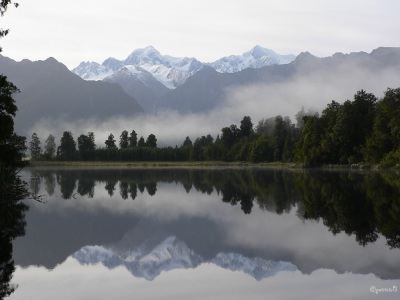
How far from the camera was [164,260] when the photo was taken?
19.5 meters

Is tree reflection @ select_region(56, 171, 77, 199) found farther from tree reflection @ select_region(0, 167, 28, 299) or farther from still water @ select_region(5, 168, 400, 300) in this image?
still water @ select_region(5, 168, 400, 300)

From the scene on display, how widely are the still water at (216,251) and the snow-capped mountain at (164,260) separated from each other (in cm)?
4

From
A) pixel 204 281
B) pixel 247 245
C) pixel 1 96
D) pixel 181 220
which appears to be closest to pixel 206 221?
pixel 181 220

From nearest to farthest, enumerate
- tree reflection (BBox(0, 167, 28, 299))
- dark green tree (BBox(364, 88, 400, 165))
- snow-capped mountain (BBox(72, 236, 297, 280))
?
tree reflection (BBox(0, 167, 28, 299))
snow-capped mountain (BBox(72, 236, 297, 280))
dark green tree (BBox(364, 88, 400, 165))

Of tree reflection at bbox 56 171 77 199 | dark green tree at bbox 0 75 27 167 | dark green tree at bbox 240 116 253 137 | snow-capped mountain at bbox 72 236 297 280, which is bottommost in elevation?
tree reflection at bbox 56 171 77 199

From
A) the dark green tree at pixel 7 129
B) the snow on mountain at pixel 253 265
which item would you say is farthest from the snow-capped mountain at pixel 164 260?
the dark green tree at pixel 7 129

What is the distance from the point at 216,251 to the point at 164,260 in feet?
8.25

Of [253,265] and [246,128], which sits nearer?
[253,265]

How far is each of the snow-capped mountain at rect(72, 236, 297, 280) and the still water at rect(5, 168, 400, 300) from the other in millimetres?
38

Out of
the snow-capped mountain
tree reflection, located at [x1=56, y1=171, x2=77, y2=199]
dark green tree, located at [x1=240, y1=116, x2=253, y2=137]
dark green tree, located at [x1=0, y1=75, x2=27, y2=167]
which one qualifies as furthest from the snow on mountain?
dark green tree, located at [x1=240, y1=116, x2=253, y2=137]

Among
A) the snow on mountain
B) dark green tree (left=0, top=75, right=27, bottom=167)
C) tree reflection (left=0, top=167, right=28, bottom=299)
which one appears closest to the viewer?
tree reflection (left=0, top=167, right=28, bottom=299)

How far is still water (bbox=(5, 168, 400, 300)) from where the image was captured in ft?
49.4

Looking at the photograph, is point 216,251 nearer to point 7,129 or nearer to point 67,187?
point 7,129

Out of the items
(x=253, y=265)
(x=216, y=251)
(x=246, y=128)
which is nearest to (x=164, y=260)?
(x=216, y=251)
